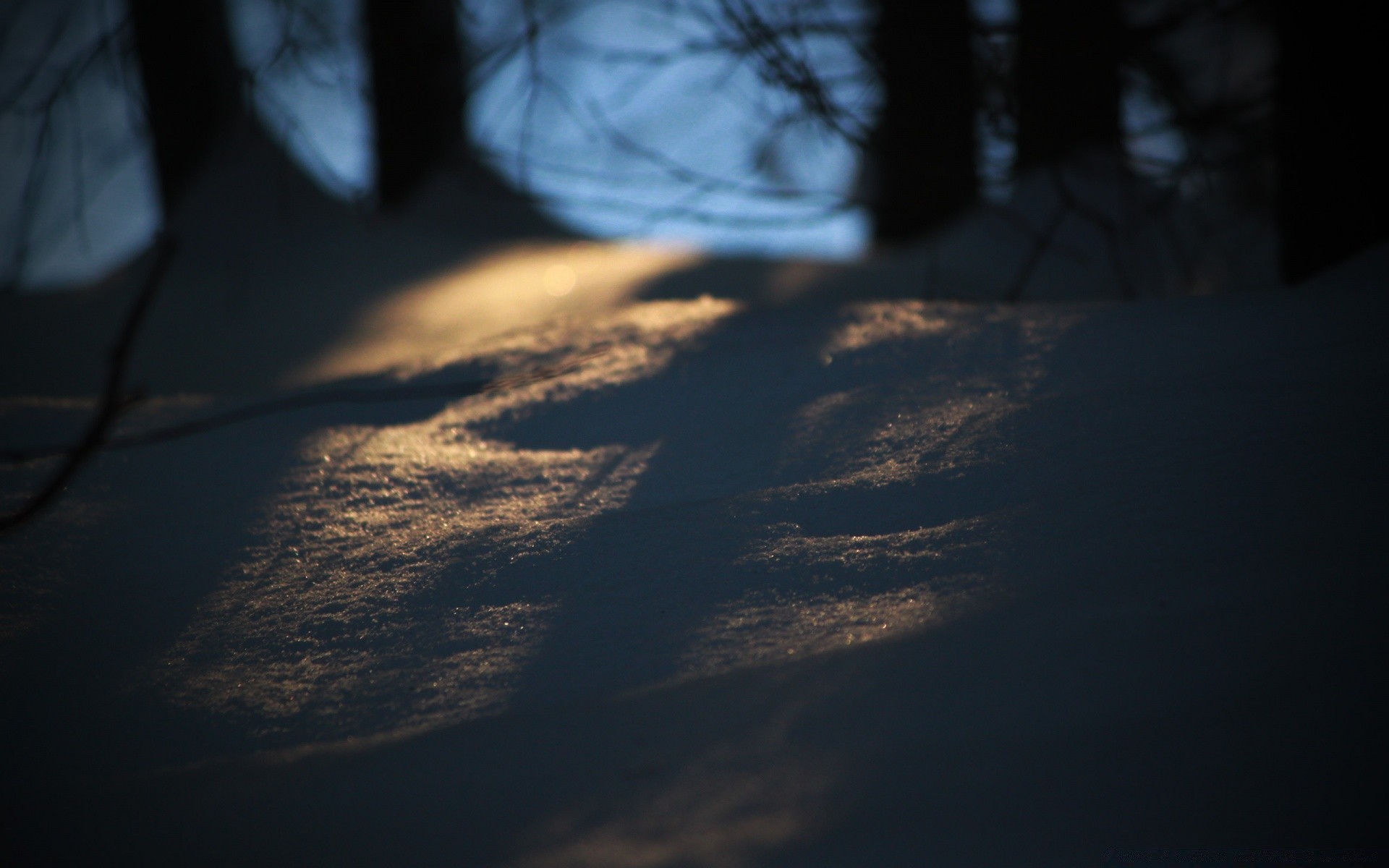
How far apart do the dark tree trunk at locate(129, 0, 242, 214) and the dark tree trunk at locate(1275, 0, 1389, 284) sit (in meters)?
4.28

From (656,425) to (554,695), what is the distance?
34.8 inches

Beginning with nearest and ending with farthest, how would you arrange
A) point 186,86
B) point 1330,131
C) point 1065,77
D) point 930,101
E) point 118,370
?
1. point 118,370
2. point 1330,131
3. point 1065,77
4. point 930,101
5. point 186,86

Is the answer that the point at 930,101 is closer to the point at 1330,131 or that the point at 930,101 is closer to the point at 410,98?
the point at 1330,131

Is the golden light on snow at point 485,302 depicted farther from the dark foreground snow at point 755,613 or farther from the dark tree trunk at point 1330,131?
the dark tree trunk at point 1330,131

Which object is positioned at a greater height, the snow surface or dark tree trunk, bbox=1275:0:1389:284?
dark tree trunk, bbox=1275:0:1389:284

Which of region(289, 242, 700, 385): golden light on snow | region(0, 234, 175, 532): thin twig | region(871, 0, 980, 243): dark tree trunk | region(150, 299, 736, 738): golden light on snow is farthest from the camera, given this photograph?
region(871, 0, 980, 243): dark tree trunk

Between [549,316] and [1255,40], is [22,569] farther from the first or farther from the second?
[1255,40]

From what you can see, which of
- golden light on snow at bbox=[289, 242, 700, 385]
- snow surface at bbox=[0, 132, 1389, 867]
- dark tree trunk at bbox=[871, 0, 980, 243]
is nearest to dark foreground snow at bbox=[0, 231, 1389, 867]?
snow surface at bbox=[0, 132, 1389, 867]

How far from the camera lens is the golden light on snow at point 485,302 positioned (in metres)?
2.92

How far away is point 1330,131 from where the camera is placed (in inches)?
94.1

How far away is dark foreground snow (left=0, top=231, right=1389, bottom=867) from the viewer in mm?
954

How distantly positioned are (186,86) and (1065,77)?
4.26 meters

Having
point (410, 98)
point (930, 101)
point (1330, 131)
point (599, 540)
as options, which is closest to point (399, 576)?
point (599, 540)

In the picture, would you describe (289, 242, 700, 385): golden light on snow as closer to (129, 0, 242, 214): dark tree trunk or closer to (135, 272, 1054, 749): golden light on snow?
(135, 272, 1054, 749): golden light on snow
